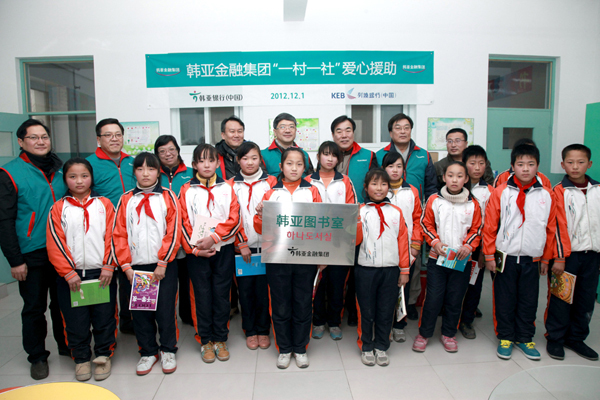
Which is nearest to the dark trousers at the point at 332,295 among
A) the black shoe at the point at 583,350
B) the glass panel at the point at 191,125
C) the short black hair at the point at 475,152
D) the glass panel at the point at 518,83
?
the short black hair at the point at 475,152

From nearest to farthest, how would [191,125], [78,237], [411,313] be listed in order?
[78,237], [411,313], [191,125]

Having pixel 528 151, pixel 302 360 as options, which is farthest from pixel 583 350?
pixel 302 360

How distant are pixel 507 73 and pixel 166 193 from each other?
448 centimetres

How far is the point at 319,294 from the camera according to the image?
2545mm

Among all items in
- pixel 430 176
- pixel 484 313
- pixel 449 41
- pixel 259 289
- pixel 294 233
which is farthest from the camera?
pixel 449 41

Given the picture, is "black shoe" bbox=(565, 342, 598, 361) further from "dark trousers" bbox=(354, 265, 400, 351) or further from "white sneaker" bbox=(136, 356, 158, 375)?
"white sneaker" bbox=(136, 356, 158, 375)

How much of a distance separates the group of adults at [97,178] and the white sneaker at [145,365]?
428 millimetres

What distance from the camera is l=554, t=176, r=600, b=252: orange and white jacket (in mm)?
2193

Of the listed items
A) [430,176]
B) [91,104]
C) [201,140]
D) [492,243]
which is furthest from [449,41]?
[91,104]

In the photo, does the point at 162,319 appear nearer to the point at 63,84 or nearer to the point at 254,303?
the point at 254,303

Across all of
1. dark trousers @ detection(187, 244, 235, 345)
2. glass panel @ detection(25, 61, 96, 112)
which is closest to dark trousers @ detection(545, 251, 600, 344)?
dark trousers @ detection(187, 244, 235, 345)

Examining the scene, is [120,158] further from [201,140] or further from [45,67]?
[45,67]

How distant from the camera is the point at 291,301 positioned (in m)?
2.15

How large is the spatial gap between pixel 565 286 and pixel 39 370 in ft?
11.4
